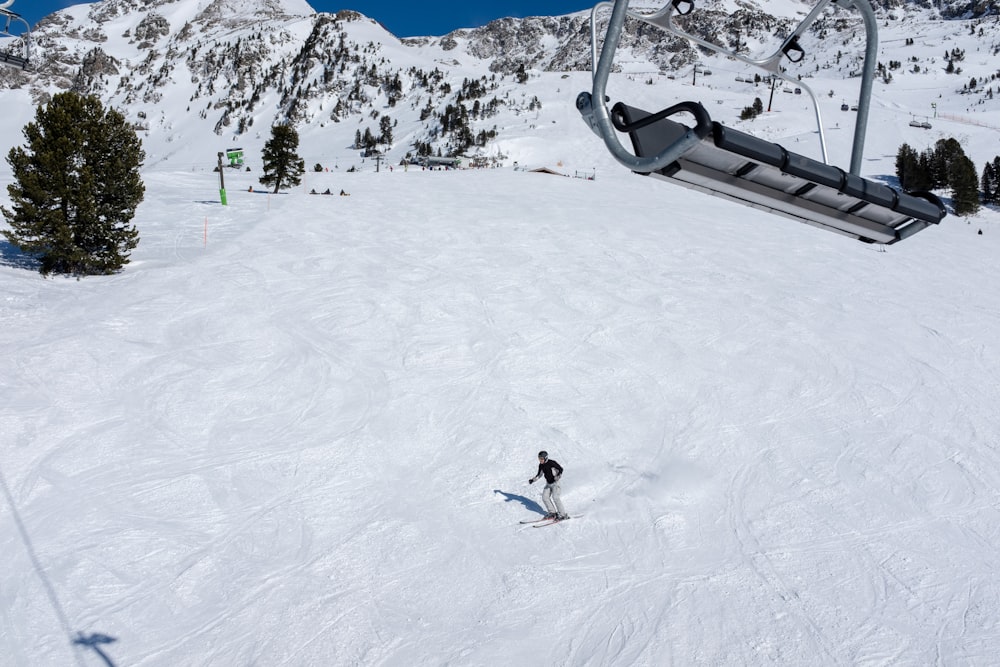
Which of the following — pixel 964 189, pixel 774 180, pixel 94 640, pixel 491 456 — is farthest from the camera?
pixel 964 189

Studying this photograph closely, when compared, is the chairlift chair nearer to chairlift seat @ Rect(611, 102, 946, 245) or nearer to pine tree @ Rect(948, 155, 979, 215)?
chairlift seat @ Rect(611, 102, 946, 245)

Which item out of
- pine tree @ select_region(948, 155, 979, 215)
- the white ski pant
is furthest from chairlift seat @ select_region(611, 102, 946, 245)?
pine tree @ select_region(948, 155, 979, 215)

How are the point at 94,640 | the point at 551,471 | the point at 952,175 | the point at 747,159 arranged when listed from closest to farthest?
the point at 747,159, the point at 94,640, the point at 551,471, the point at 952,175

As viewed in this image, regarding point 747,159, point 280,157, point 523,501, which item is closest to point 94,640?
point 523,501

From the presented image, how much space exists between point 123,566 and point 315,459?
309 centimetres

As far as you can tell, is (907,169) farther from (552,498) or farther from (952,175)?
(552,498)

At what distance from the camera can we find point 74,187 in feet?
53.5

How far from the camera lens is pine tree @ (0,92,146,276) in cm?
1584

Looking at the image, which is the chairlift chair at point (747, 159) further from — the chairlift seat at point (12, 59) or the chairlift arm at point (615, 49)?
the chairlift seat at point (12, 59)

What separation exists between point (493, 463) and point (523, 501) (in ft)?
3.59

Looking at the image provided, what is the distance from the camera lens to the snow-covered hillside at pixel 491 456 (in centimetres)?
696

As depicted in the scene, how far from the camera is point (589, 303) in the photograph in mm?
17188

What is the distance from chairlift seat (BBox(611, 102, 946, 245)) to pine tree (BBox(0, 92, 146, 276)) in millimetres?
18171

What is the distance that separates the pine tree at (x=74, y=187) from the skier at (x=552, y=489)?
608 inches
